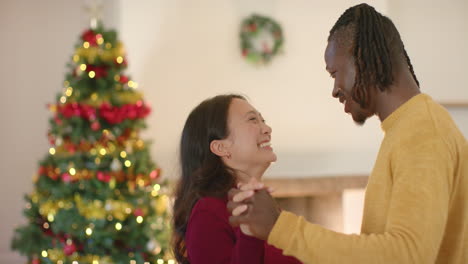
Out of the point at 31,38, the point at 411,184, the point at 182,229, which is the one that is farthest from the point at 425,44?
the point at 411,184

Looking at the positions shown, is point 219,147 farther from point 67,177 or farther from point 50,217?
point 50,217

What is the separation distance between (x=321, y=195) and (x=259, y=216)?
12.6ft

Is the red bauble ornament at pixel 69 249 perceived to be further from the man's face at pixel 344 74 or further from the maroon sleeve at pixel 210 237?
the man's face at pixel 344 74

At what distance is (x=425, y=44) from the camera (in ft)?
16.0

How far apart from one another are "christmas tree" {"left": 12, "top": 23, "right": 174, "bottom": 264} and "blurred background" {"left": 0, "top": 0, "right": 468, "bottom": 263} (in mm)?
551

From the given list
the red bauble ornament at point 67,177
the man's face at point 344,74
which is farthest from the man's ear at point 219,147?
the red bauble ornament at point 67,177

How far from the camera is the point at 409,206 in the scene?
3.11 feet

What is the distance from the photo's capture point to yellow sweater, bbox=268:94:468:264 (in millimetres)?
933

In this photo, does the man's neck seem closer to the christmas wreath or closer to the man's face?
the man's face

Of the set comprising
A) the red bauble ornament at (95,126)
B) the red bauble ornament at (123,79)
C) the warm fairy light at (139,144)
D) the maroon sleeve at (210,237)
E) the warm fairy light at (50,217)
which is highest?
the red bauble ornament at (123,79)

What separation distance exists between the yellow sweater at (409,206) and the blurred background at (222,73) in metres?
3.09

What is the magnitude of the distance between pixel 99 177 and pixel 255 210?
2.56 metres

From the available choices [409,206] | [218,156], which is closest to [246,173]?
[218,156]

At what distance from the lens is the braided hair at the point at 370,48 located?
1.10 m
